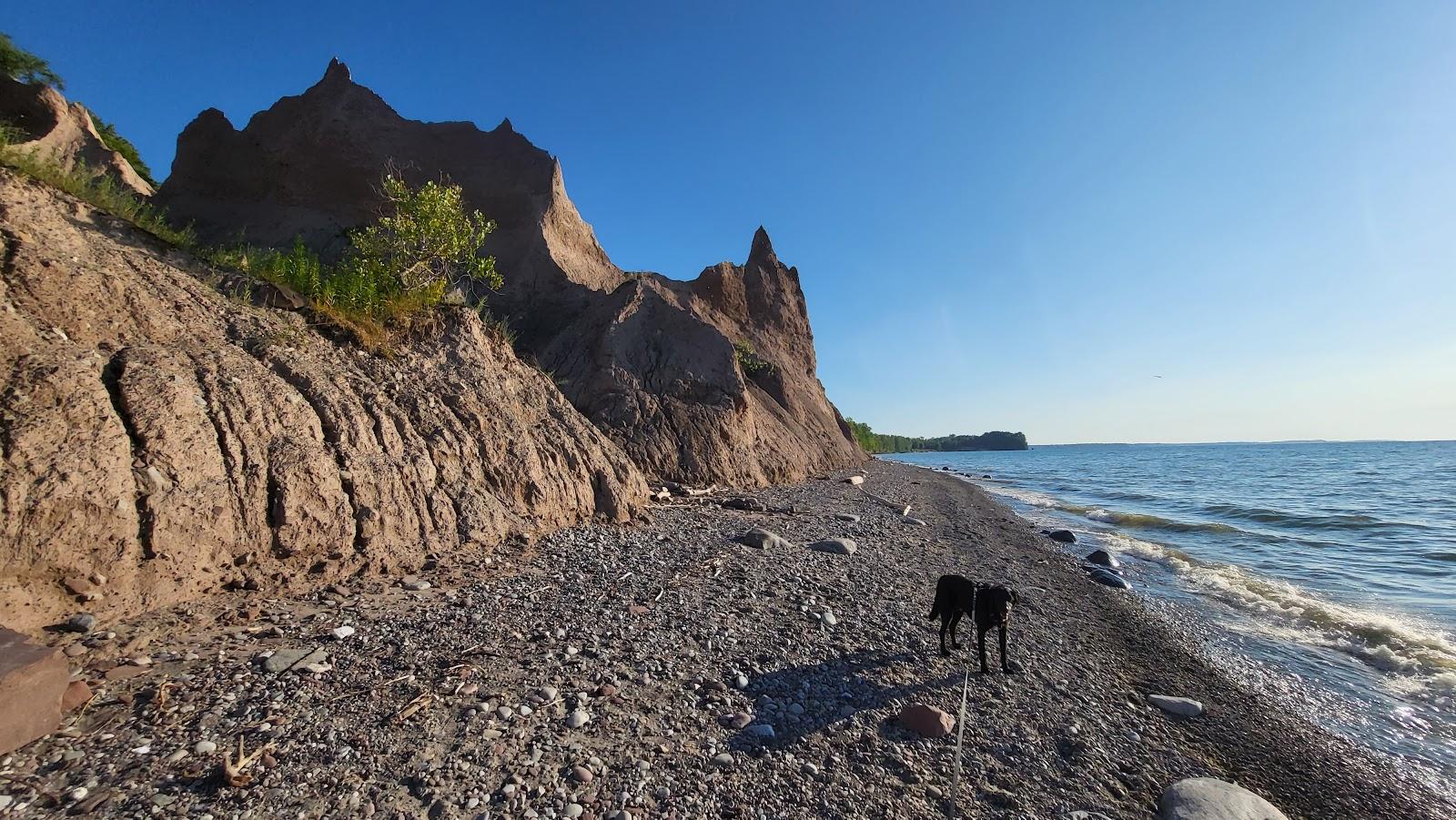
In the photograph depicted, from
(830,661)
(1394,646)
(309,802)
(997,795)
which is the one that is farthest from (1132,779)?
(1394,646)

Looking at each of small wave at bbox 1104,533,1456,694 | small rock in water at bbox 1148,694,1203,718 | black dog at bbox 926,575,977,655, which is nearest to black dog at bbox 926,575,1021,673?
black dog at bbox 926,575,977,655

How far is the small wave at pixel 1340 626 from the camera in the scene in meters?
7.40

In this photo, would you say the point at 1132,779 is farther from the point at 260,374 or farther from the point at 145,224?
the point at 145,224

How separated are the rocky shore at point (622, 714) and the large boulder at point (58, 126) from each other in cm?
1826

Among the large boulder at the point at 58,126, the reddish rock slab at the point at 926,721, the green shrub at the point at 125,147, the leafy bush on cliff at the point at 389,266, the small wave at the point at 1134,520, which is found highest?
the green shrub at the point at 125,147

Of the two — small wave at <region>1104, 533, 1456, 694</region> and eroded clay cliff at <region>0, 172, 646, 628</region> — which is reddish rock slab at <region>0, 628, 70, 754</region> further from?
small wave at <region>1104, 533, 1456, 694</region>

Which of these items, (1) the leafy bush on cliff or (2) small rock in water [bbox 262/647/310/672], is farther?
(1) the leafy bush on cliff

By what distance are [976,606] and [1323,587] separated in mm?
11776

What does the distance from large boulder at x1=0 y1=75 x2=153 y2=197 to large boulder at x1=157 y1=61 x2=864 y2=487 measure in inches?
79.6

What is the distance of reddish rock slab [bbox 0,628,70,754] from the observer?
3.03m

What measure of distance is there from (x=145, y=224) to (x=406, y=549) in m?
5.85

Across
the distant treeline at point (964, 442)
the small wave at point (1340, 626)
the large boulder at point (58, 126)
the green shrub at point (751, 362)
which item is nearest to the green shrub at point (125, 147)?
the large boulder at point (58, 126)

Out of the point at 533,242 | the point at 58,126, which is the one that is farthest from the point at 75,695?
the point at 58,126

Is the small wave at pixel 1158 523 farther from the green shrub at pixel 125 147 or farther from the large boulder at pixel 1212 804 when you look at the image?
the green shrub at pixel 125 147
